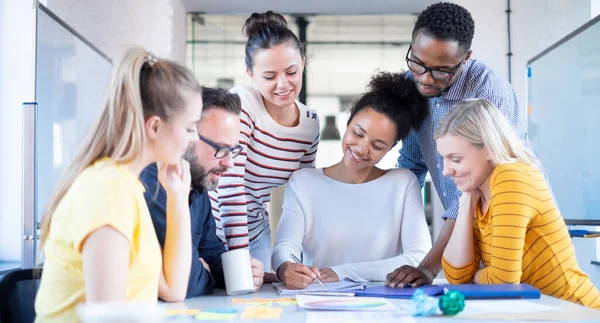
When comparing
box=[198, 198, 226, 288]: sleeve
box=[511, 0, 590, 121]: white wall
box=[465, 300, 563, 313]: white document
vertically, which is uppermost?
box=[511, 0, 590, 121]: white wall

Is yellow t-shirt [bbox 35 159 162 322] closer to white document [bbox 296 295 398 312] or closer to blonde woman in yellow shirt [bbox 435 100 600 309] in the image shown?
white document [bbox 296 295 398 312]

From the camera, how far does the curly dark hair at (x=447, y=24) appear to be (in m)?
2.07

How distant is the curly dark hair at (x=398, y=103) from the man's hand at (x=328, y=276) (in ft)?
2.00

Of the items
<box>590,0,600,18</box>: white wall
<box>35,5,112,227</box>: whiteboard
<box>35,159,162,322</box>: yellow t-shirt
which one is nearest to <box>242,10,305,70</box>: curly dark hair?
<box>35,5,112,227</box>: whiteboard

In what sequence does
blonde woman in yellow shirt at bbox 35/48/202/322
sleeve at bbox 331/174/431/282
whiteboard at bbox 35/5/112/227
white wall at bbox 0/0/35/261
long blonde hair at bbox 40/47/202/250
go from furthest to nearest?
white wall at bbox 0/0/35/261, whiteboard at bbox 35/5/112/227, sleeve at bbox 331/174/431/282, long blonde hair at bbox 40/47/202/250, blonde woman in yellow shirt at bbox 35/48/202/322

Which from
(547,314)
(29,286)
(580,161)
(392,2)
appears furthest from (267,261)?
(392,2)

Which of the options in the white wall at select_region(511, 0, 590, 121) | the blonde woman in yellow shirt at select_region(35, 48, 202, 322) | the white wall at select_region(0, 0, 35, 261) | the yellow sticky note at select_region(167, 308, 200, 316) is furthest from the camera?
the white wall at select_region(511, 0, 590, 121)

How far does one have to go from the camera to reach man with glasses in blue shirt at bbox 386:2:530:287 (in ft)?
6.77

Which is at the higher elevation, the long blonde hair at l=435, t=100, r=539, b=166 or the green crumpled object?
the long blonde hair at l=435, t=100, r=539, b=166

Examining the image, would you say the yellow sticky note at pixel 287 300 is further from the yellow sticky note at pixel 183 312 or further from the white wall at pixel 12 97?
the white wall at pixel 12 97

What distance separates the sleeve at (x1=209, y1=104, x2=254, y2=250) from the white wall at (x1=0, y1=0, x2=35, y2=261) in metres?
2.34

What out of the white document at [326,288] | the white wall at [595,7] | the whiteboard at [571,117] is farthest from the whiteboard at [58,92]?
the white wall at [595,7]

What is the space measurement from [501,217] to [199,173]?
0.84 meters

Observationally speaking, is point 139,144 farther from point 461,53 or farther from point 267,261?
point 267,261
